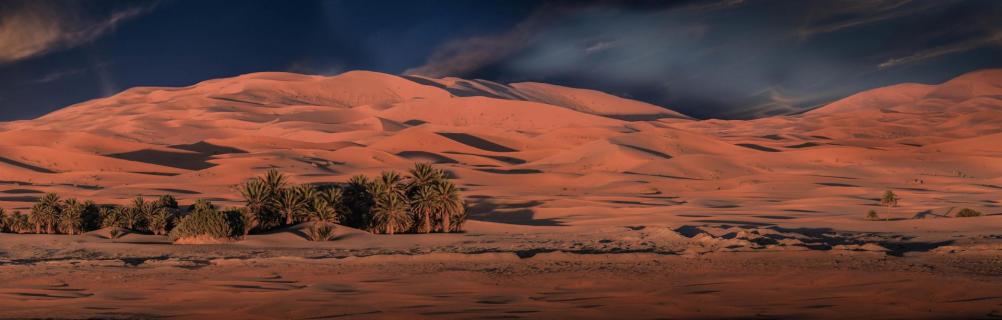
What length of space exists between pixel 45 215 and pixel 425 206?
55.7 feet

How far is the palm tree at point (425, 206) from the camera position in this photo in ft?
125

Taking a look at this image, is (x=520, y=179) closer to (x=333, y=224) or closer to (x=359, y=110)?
(x=333, y=224)

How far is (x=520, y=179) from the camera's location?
84250mm

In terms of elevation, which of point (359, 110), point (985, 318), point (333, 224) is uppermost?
point (359, 110)

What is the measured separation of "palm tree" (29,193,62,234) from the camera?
40.4 metres

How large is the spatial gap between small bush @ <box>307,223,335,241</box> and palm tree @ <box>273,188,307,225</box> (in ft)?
11.7

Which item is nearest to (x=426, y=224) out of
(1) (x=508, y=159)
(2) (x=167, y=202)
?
(2) (x=167, y=202)

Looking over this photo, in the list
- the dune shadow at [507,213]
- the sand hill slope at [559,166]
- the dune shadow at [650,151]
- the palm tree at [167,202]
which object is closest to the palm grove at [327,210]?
the palm tree at [167,202]

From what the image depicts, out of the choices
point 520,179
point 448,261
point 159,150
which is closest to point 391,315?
point 448,261

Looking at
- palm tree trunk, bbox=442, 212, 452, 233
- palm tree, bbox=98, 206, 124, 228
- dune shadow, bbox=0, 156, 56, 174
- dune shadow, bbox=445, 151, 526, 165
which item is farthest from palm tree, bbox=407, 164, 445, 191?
dune shadow, bbox=445, 151, 526, 165

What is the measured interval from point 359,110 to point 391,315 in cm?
18408

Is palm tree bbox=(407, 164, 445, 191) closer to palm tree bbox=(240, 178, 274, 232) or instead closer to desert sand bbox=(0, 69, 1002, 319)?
desert sand bbox=(0, 69, 1002, 319)

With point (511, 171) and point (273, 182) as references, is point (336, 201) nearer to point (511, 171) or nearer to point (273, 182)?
point (273, 182)

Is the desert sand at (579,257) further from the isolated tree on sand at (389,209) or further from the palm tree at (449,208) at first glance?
the isolated tree on sand at (389,209)
